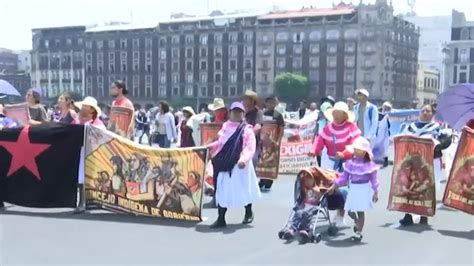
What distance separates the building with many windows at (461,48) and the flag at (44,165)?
90513mm

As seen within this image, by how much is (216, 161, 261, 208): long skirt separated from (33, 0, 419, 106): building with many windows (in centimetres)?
7960

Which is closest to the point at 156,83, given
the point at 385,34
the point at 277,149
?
the point at 385,34

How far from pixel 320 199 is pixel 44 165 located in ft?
11.3

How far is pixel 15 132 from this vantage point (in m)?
7.59

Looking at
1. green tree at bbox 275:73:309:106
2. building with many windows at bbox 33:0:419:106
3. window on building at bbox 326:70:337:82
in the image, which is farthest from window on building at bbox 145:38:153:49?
window on building at bbox 326:70:337:82

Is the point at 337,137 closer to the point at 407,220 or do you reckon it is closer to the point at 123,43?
the point at 407,220

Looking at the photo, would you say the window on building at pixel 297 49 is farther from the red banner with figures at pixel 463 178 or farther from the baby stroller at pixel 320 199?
the baby stroller at pixel 320 199

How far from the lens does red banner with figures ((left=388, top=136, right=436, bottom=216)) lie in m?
6.81

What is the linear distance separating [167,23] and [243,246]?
3646 inches

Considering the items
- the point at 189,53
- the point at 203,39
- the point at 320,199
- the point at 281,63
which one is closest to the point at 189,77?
the point at 189,53

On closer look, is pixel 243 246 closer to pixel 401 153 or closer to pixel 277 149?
pixel 401 153

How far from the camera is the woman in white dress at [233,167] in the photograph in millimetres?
6676

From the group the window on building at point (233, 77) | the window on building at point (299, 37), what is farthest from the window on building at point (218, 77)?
the window on building at point (299, 37)

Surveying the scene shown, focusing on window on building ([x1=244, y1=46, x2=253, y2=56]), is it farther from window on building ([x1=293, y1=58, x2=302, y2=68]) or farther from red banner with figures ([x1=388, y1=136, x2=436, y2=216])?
red banner with figures ([x1=388, y1=136, x2=436, y2=216])
